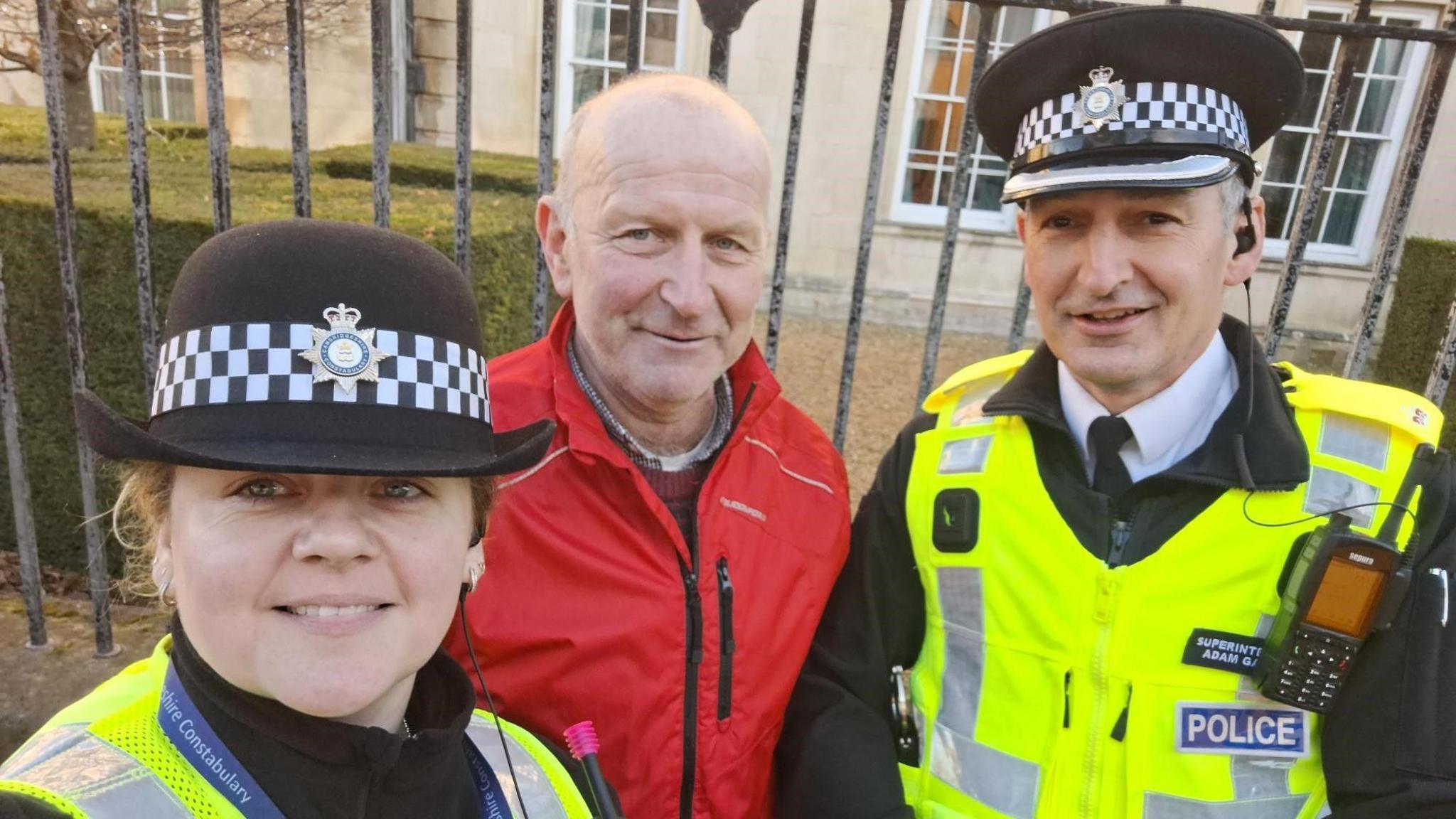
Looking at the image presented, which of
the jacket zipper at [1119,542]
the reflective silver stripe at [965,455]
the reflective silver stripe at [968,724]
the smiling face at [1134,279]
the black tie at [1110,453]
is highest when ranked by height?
the smiling face at [1134,279]

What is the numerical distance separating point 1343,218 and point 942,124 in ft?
15.4

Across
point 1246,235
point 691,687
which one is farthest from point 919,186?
point 691,687

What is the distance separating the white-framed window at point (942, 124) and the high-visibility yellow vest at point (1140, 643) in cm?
862

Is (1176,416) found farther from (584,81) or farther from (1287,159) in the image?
(1287,159)

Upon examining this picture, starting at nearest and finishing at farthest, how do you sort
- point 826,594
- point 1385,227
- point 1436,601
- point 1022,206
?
point 1436,601 < point 1022,206 < point 826,594 < point 1385,227

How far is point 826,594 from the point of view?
200 cm

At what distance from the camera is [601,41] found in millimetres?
10617

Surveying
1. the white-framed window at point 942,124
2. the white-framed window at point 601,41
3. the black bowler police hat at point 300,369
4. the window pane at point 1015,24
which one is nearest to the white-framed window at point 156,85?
the white-framed window at point 601,41

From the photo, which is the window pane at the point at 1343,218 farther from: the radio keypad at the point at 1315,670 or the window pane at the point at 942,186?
the radio keypad at the point at 1315,670

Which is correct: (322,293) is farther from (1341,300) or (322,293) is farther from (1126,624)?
(1341,300)

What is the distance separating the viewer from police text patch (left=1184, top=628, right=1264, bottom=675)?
1.58 meters

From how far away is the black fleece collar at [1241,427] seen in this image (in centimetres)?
158

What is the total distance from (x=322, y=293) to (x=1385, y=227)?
2358 millimetres

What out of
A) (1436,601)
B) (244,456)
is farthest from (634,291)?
A: (1436,601)
